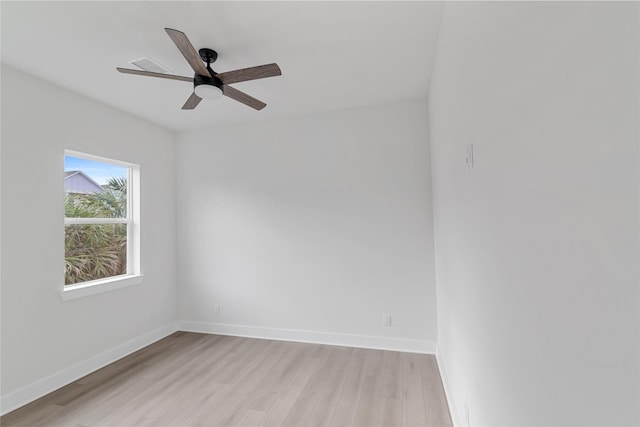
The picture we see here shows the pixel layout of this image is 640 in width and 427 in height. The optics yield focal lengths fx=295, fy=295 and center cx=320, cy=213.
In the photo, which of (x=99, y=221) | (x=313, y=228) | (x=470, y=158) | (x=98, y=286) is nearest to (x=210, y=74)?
(x=470, y=158)

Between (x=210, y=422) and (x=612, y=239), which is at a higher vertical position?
(x=612, y=239)

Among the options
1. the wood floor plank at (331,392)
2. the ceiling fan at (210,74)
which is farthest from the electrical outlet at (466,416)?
the ceiling fan at (210,74)

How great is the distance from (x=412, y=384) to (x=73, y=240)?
3461mm

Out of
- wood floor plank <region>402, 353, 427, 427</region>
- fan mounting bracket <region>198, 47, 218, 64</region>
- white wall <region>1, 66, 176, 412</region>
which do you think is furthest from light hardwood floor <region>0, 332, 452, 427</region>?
Answer: fan mounting bracket <region>198, 47, 218, 64</region>

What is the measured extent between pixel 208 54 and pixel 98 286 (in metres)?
2.52

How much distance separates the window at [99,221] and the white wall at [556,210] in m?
3.46

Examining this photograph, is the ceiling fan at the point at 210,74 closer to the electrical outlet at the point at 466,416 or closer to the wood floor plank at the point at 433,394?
the electrical outlet at the point at 466,416

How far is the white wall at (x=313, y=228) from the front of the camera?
3.22 meters

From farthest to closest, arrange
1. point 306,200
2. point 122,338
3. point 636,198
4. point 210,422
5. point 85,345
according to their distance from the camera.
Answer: point 306,200 → point 122,338 → point 85,345 → point 210,422 → point 636,198

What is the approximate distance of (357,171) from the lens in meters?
3.40

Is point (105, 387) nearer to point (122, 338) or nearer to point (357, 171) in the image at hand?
point (122, 338)

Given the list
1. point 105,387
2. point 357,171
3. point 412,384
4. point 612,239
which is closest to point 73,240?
point 105,387

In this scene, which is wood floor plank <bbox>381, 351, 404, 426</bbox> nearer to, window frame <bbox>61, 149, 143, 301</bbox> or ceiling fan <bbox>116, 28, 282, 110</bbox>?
ceiling fan <bbox>116, 28, 282, 110</bbox>

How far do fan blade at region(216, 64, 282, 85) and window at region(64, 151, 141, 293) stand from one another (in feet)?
6.42
